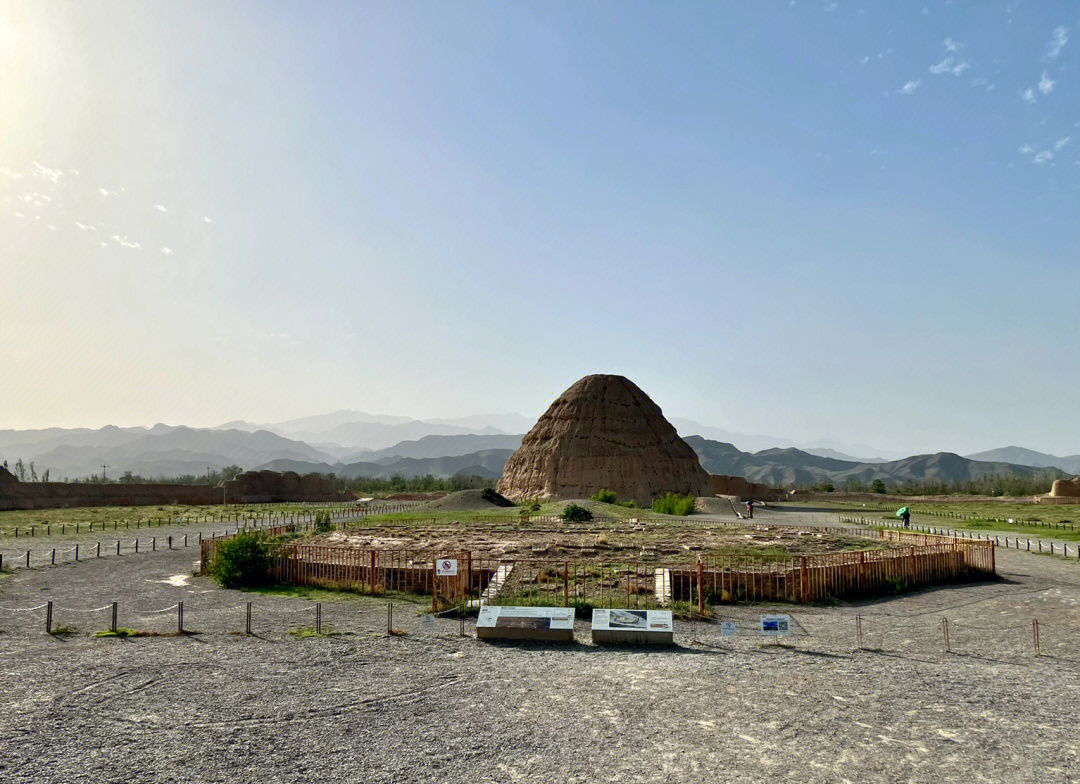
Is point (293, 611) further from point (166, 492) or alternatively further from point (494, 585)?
point (166, 492)

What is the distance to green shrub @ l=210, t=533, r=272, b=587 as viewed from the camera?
1966 cm

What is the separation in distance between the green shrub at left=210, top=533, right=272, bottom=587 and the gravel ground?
443 centimetres

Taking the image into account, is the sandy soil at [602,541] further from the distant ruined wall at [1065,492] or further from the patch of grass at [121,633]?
the distant ruined wall at [1065,492]

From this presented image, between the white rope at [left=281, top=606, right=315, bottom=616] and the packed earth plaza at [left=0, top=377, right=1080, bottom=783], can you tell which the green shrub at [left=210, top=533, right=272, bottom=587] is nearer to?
the packed earth plaza at [left=0, top=377, right=1080, bottom=783]

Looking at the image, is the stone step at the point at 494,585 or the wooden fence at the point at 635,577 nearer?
the stone step at the point at 494,585

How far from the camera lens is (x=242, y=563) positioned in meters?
19.8

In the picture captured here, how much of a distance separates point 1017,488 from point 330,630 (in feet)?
393

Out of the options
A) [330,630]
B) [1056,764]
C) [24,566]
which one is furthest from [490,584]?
[24,566]

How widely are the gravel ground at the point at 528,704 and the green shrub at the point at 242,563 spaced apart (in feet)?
14.5

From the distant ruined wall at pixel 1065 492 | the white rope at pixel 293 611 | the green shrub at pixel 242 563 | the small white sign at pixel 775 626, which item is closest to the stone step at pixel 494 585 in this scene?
the white rope at pixel 293 611

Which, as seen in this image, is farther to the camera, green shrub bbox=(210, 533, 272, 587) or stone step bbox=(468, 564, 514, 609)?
green shrub bbox=(210, 533, 272, 587)

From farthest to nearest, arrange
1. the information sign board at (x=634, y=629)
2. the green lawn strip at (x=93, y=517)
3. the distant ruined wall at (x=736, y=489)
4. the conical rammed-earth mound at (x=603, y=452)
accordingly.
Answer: the distant ruined wall at (x=736, y=489) < the conical rammed-earth mound at (x=603, y=452) < the green lawn strip at (x=93, y=517) < the information sign board at (x=634, y=629)

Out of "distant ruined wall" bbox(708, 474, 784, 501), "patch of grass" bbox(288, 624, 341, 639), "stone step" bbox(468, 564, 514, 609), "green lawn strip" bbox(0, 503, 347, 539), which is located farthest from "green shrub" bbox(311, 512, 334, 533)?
"distant ruined wall" bbox(708, 474, 784, 501)

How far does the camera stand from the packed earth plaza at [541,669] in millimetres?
7824
